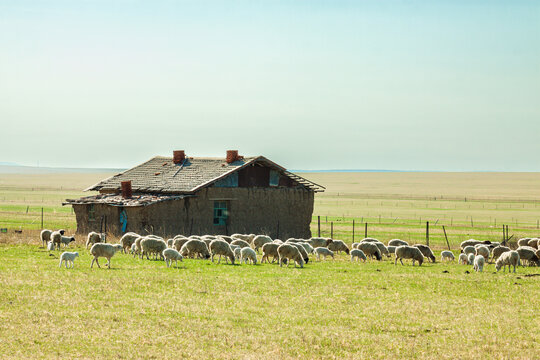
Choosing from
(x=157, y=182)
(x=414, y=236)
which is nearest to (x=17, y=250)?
(x=157, y=182)

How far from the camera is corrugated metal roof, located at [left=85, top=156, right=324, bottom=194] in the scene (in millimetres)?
40019

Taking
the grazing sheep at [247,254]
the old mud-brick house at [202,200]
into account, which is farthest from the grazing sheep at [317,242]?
the old mud-brick house at [202,200]

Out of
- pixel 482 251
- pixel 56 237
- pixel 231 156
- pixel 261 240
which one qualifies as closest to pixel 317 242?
pixel 261 240

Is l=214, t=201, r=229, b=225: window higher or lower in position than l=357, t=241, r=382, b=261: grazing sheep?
higher

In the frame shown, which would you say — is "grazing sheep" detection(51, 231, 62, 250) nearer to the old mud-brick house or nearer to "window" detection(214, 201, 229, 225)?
the old mud-brick house

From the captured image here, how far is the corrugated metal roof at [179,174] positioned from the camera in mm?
40019

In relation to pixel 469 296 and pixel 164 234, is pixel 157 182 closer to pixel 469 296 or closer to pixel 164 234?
pixel 164 234

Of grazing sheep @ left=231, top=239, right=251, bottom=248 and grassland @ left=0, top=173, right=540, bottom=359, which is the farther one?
grazing sheep @ left=231, top=239, right=251, bottom=248

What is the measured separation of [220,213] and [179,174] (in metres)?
3.89

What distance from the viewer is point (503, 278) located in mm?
22641

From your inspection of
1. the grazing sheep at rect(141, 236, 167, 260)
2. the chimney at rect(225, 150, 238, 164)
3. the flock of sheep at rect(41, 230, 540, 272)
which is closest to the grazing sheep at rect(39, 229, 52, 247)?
the flock of sheep at rect(41, 230, 540, 272)

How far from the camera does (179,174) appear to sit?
42062 mm

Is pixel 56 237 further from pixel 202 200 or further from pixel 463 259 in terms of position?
pixel 463 259

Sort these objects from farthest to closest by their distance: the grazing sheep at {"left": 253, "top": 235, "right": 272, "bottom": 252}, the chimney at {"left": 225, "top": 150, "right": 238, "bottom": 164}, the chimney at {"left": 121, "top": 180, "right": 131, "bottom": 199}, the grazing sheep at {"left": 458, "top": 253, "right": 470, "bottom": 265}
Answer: the chimney at {"left": 225, "top": 150, "right": 238, "bottom": 164} → the chimney at {"left": 121, "top": 180, "right": 131, "bottom": 199} → the grazing sheep at {"left": 253, "top": 235, "right": 272, "bottom": 252} → the grazing sheep at {"left": 458, "top": 253, "right": 470, "bottom": 265}
